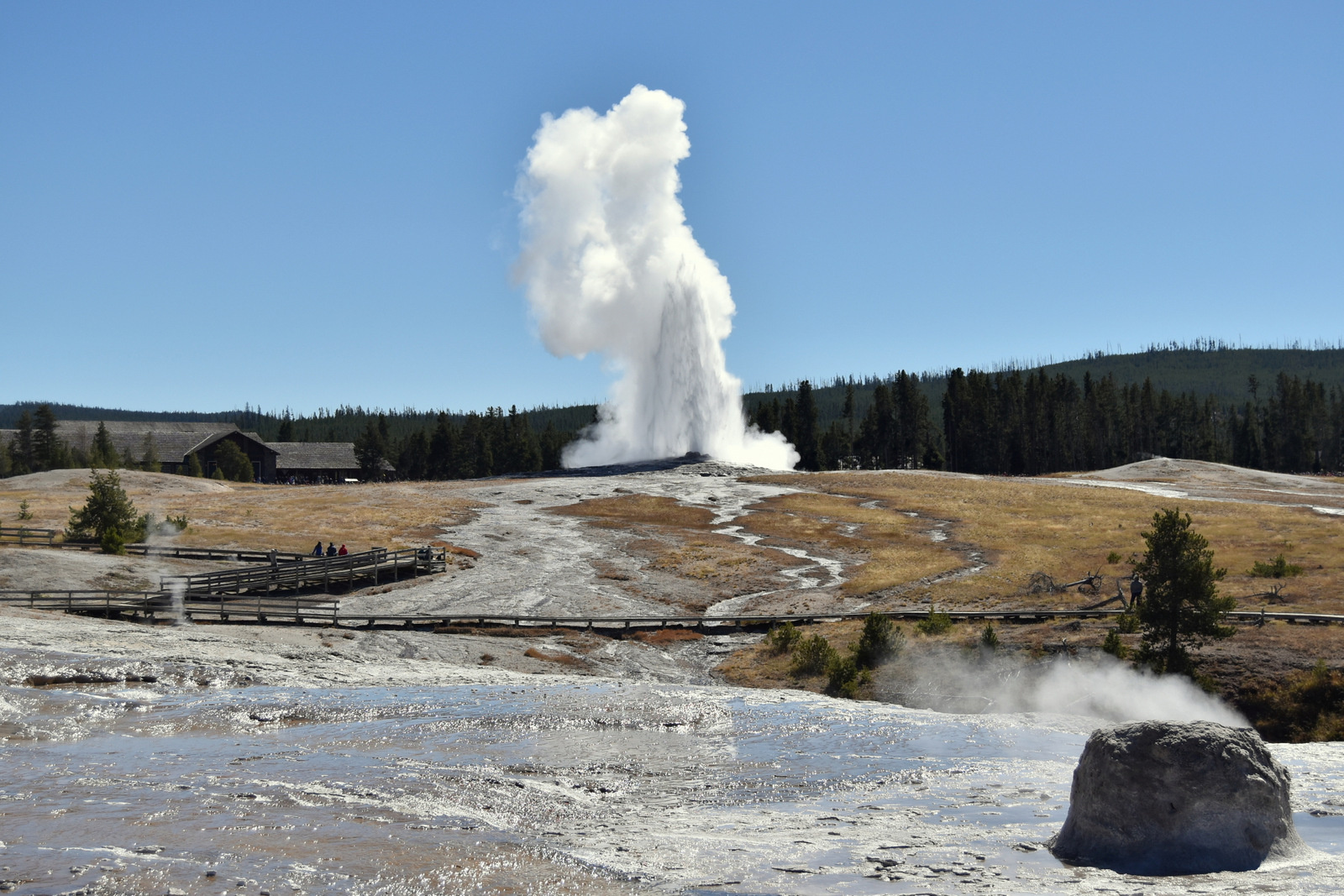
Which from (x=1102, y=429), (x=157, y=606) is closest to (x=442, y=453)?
(x=1102, y=429)

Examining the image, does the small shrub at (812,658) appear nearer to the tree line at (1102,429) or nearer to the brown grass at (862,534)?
the brown grass at (862,534)

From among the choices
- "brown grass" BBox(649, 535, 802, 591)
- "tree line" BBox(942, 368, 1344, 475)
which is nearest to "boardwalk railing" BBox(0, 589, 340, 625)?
"brown grass" BBox(649, 535, 802, 591)

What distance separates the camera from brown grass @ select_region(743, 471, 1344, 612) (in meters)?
44.9

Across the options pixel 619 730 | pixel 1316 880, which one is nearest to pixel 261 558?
pixel 619 730

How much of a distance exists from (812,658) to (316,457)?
126 metres

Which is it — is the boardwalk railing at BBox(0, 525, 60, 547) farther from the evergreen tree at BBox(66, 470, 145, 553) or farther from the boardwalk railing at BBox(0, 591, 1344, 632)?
the boardwalk railing at BBox(0, 591, 1344, 632)

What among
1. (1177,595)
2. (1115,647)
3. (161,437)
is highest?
(161,437)

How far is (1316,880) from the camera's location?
43.5 feet

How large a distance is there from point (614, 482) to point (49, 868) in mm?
84744

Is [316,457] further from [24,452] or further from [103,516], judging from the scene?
[103,516]

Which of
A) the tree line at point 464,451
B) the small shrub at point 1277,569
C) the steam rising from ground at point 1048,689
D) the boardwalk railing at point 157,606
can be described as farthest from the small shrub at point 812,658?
the tree line at point 464,451

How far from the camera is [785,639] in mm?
37656

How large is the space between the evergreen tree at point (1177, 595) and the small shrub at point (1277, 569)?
17978 millimetres

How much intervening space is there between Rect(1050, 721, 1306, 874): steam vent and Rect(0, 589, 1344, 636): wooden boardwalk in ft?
74.8
